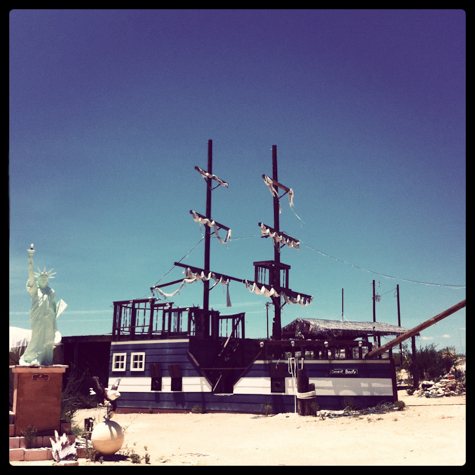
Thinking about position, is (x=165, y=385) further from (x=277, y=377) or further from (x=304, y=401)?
(x=304, y=401)

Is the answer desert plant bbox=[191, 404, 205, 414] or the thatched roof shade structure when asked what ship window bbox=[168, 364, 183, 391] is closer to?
desert plant bbox=[191, 404, 205, 414]

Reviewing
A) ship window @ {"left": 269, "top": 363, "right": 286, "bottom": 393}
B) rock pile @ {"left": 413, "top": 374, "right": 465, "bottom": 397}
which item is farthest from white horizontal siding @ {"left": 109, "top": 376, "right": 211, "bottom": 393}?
rock pile @ {"left": 413, "top": 374, "right": 465, "bottom": 397}

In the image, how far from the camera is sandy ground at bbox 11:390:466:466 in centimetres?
980

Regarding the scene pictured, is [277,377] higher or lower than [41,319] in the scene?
lower

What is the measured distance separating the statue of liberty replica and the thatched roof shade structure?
1166 centimetres

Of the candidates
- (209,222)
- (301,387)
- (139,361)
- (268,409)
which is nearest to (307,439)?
(301,387)

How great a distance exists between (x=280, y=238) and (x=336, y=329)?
5.96 metres

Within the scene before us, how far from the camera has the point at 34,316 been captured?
11.6m

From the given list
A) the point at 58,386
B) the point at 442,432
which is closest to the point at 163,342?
the point at 58,386

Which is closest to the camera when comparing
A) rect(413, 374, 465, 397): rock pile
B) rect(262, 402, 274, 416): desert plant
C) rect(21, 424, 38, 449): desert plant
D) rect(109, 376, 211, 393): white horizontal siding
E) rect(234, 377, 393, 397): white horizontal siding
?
rect(21, 424, 38, 449): desert plant

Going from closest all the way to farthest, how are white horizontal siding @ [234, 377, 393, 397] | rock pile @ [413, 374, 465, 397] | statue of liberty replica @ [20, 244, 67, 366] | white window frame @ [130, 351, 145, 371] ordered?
statue of liberty replica @ [20, 244, 67, 366]
white horizontal siding @ [234, 377, 393, 397]
rock pile @ [413, 374, 465, 397]
white window frame @ [130, 351, 145, 371]

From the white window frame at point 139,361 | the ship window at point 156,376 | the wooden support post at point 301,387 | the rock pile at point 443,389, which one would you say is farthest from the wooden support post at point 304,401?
the white window frame at point 139,361

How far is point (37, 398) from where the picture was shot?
1091 cm

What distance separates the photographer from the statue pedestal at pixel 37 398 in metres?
10.6
